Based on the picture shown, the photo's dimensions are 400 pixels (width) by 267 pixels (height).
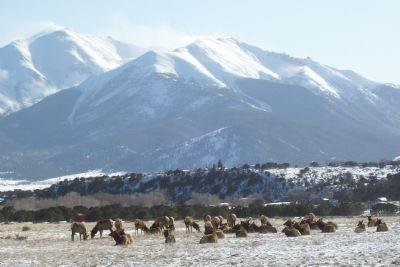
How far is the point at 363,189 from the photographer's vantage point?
12888 centimetres

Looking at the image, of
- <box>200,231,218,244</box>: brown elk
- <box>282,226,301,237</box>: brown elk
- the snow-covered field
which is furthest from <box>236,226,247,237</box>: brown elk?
<box>200,231,218,244</box>: brown elk

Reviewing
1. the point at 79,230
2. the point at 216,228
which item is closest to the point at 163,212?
the point at 216,228

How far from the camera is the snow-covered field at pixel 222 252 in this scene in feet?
106

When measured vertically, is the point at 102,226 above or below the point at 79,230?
above

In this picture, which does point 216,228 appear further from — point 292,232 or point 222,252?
point 222,252

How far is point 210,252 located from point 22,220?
53.6 meters

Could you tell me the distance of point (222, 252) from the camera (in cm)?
3684

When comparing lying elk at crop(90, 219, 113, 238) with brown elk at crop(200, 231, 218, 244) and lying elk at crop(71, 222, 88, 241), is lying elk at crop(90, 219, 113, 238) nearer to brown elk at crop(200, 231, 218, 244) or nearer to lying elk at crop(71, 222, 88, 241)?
lying elk at crop(71, 222, 88, 241)

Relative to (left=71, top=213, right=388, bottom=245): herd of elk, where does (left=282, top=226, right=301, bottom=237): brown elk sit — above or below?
below

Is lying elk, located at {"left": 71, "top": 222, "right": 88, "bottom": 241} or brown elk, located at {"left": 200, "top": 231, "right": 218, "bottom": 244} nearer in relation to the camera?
brown elk, located at {"left": 200, "top": 231, "right": 218, "bottom": 244}

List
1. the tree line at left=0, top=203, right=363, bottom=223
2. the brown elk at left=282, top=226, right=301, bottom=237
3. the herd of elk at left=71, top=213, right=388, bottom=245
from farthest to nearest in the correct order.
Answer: the tree line at left=0, top=203, right=363, bottom=223, the brown elk at left=282, top=226, right=301, bottom=237, the herd of elk at left=71, top=213, right=388, bottom=245

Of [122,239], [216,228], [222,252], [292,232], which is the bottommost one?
[222,252]

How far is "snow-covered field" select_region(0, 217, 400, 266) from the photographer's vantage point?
3219 cm

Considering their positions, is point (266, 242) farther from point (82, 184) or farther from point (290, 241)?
point (82, 184)
